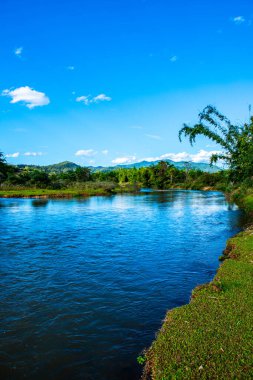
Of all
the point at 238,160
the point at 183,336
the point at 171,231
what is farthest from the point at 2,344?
the point at 171,231

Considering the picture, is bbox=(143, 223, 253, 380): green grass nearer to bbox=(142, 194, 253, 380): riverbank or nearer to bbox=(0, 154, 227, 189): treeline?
bbox=(142, 194, 253, 380): riverbank

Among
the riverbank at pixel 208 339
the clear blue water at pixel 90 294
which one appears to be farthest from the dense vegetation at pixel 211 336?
the clear blue water at pixel 90 294

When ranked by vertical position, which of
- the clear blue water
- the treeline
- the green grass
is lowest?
the clear blue water

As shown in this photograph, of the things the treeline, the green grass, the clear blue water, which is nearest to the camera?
the green grass

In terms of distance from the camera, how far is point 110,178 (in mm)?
181125

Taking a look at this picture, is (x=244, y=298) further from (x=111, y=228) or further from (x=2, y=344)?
(x=111, y=228)

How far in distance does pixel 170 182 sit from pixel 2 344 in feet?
486

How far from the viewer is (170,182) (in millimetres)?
154750

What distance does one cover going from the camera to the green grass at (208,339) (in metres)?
6.27

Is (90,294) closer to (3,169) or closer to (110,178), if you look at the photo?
(3,169)

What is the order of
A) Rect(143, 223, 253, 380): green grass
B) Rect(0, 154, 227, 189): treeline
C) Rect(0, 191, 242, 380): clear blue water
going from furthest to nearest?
Rect(0, 154, 227, 189): treeline < Rect(0, 191, 242, 380): clear blue water < Rect(143, 223, 253, 380): green grass

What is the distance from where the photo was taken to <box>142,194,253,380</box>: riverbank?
20.6 feet

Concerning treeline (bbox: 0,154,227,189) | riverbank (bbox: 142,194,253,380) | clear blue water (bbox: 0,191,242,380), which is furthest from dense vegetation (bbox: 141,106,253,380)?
treeline (bbox: 0,154,227,189)

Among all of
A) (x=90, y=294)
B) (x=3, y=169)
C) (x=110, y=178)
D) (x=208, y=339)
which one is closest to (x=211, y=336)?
(x=208, y=339)
